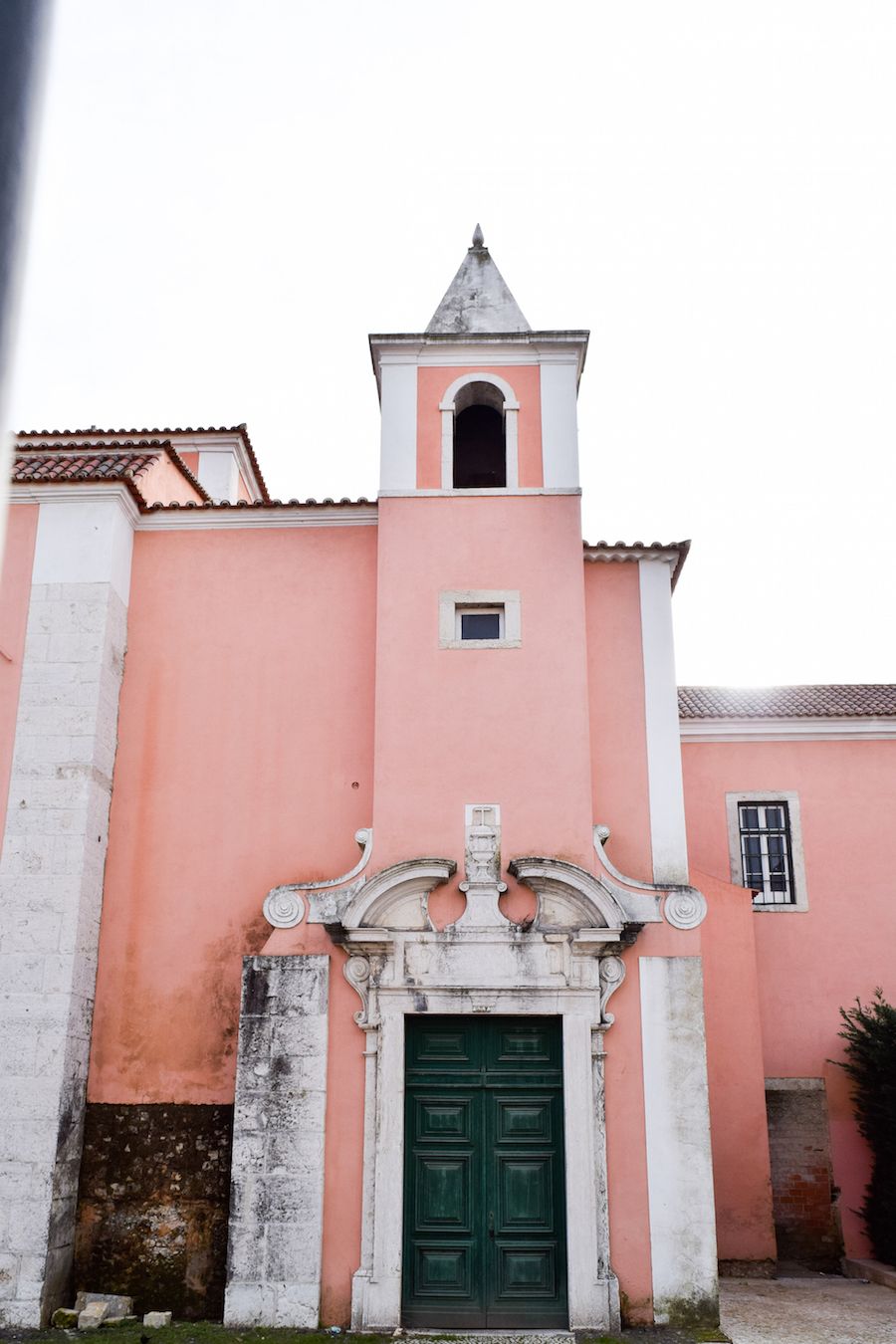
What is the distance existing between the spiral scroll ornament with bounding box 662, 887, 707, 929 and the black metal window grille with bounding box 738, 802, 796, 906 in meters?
4.88

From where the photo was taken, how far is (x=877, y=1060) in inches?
546

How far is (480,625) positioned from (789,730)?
5.89 metres

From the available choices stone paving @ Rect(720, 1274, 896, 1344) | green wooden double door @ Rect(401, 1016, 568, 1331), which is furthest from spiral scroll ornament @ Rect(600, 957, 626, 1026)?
Answer: stone paving @ Rect(720, 1274, 896, 1344)

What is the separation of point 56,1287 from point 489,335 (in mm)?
9960

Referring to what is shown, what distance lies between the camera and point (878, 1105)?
13.9 metres

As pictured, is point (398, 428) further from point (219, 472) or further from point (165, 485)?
point (219, 472)

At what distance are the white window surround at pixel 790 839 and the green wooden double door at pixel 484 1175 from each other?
19.1 ft

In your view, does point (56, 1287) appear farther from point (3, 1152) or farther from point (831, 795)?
point (831, 795)

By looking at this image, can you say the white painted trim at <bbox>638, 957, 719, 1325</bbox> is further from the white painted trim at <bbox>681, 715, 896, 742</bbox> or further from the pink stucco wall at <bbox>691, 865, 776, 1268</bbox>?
the white painted trim at <bbox>681, 715, 896, 742</bbox>

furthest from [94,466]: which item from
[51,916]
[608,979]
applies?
[608,979]

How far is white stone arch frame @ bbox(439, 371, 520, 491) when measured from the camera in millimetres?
12633

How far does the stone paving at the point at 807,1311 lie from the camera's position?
10.2 m

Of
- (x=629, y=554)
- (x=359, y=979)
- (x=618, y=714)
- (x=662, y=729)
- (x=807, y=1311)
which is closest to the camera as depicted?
Result: (x=359, y=979)

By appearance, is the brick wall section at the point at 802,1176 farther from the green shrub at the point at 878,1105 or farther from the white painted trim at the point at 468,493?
the white painted trim at the point at 468,493
